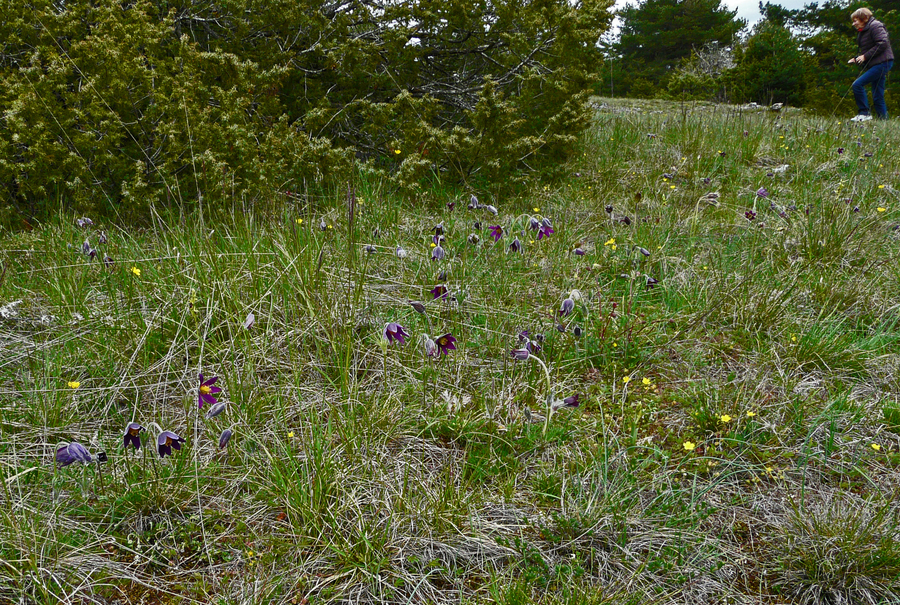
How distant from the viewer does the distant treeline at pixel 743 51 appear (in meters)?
14.7

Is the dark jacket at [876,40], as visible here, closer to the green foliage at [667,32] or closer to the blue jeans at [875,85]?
the blue jeans at [875,85]

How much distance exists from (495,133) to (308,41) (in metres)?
1.76

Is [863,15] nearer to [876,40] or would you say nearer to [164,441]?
[876,40]

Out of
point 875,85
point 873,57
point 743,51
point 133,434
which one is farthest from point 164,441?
point 743,51

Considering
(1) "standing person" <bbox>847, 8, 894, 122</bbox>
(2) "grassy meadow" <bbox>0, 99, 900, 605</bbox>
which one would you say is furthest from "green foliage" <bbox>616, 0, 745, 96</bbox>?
(2) "grassy meadow" <bbox>0, 99, 900, 605</bbox>

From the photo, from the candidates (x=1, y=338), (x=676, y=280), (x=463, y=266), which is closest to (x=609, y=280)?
(x=676, y=280)

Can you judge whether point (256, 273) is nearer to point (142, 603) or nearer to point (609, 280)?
point (142, 603)

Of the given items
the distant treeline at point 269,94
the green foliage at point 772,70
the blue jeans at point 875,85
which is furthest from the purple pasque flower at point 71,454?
the green foliage at point 772,70

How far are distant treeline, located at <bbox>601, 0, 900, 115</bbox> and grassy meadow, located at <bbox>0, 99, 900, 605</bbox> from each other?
9312mm

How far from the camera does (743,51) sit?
17438mm

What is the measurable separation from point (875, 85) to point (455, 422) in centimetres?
1110

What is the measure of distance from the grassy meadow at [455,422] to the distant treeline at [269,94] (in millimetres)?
545

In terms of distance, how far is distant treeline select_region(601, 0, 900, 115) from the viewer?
14688 mm

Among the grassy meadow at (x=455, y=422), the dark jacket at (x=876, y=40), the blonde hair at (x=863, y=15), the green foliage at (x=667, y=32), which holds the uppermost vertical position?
the green foliage at (x=667, y=32)
